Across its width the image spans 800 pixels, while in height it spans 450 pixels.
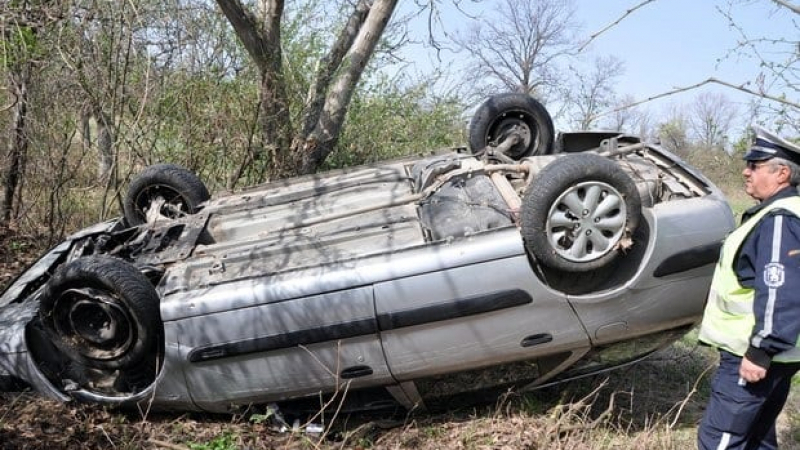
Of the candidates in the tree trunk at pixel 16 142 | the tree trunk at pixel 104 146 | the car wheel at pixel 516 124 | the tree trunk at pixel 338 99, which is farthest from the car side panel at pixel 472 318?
the tree trunk at pixel 16 142

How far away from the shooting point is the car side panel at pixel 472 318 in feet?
10.9

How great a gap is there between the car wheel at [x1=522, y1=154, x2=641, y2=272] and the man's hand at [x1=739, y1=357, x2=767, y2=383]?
92cm

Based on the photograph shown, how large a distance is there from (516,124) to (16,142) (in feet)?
17.5

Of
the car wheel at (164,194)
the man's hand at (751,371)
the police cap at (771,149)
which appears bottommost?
the man's hand at (751,371)

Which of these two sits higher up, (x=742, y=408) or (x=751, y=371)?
(x=751, y=371)

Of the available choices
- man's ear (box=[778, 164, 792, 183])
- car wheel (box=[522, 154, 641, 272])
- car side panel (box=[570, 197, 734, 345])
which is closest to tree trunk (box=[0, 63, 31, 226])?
car wheel (box=[522, 154, 641, 272])

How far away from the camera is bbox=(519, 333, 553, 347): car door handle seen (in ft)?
11.3

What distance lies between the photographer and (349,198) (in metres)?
4.70

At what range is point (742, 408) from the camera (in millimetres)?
2711

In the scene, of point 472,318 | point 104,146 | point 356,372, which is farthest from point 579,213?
point 104,146

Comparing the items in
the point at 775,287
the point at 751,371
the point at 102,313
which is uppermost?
the point at 102,313

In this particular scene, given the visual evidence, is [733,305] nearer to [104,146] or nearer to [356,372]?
[356,372]

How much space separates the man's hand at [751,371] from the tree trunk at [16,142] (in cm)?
672

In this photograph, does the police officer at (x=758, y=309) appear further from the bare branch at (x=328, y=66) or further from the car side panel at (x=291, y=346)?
the bare branch at (x=328, y=66)
